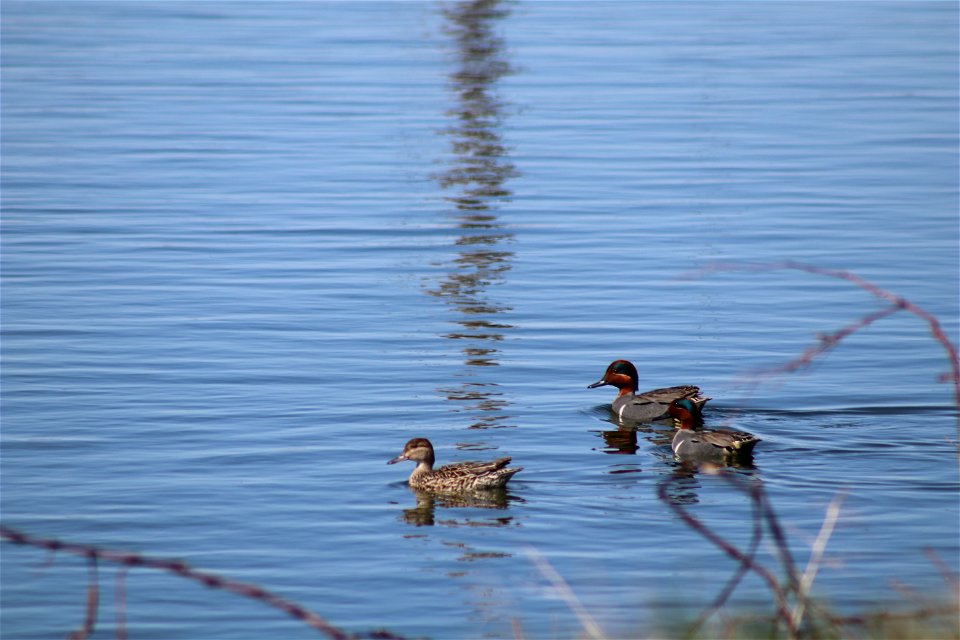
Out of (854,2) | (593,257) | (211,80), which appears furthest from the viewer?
(854,2)

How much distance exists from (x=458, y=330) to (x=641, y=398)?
3.26m

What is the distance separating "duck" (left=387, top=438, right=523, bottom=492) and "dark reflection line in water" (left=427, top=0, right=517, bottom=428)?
1.61 m

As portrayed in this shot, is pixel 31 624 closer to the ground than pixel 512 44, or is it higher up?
closer to the ground

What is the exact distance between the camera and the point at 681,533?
9.94 m

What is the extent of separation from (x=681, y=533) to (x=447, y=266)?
8.92 m

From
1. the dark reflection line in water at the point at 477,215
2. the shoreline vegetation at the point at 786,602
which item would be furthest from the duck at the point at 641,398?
the shoreline vegetation at the point at 786,602

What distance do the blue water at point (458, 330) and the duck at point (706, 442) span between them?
17 centimetres

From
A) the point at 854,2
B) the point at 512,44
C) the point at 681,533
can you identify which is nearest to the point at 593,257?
the point at 681,533

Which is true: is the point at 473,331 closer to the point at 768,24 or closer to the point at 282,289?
the point at 282,289

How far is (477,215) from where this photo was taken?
71.6 ft

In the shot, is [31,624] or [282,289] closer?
[31,624]

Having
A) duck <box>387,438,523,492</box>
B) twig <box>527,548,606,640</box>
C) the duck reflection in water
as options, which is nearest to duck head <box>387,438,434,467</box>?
duck <box>387,438,523,492</box>

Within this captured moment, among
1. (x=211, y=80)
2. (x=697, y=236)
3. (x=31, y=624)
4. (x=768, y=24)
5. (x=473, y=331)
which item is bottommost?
(x=31, y=624)

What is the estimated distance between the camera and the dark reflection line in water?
14.2 m
